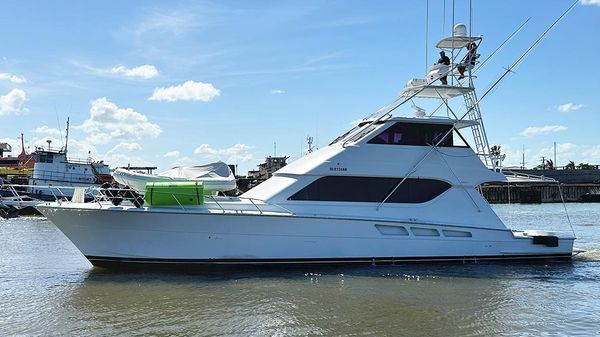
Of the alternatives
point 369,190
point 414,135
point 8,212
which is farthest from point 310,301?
point 8,212

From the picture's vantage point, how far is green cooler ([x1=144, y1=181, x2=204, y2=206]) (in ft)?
36.2

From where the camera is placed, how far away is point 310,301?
905 cm

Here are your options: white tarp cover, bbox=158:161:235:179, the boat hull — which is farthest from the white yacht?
white tarp cover, bbox=158:161:235:179

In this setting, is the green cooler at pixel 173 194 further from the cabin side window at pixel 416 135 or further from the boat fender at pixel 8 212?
the cabin side window at pixel 416 135

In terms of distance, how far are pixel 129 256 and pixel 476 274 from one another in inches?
288

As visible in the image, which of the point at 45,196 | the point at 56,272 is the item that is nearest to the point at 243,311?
the point at 56,272

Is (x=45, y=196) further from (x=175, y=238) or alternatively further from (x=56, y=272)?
(x=175, y=238)

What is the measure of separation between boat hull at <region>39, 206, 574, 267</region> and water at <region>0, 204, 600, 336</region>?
0.31 metres

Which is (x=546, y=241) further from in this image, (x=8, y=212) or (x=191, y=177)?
(x=8, y=212)

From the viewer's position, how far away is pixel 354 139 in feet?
41.3

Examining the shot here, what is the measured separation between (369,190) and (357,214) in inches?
27.5

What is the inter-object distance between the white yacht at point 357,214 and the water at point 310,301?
397 millimetres

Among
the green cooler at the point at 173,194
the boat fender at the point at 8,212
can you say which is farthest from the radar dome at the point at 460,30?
the boat fender at the point at 8,212

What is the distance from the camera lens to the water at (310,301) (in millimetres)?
7641
